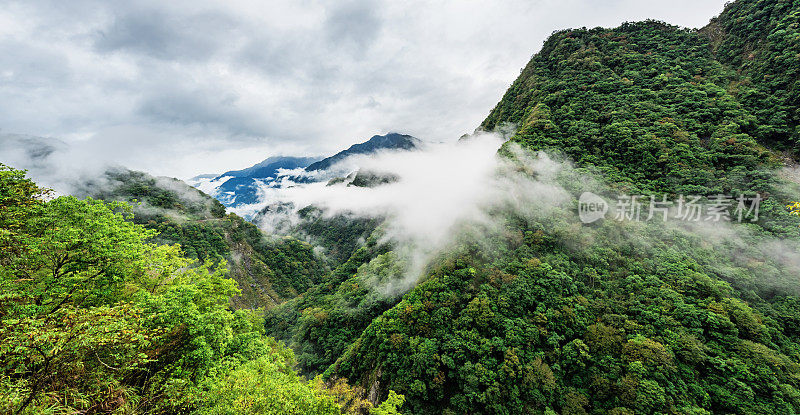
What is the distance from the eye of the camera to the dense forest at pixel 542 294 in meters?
11.9

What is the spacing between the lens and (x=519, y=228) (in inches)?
2344

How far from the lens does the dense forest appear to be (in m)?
11.9

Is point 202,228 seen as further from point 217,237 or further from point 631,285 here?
point 631,285

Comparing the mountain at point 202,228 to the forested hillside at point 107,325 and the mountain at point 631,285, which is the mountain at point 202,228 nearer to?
the mountain at point 631,285

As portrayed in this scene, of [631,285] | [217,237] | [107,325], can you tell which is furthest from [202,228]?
[631,285]

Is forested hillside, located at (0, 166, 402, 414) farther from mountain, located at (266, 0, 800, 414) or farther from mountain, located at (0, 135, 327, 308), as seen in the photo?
mountain, located at (0, 135, 327, 308)

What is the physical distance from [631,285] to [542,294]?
45.6 feet

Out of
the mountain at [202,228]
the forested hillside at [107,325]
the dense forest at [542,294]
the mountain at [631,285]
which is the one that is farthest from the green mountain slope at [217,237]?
the forested hillside at [107,325]

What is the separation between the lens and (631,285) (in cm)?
4319

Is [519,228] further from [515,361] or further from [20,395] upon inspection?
[20,395]

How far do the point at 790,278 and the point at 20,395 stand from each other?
75.1 m

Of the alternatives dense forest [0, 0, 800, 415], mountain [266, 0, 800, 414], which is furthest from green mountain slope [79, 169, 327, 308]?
mountain [266, 0, 800, 414]

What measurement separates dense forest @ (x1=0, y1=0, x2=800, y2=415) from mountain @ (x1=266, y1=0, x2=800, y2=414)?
314 mm

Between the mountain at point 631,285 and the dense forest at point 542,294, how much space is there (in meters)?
0.31
